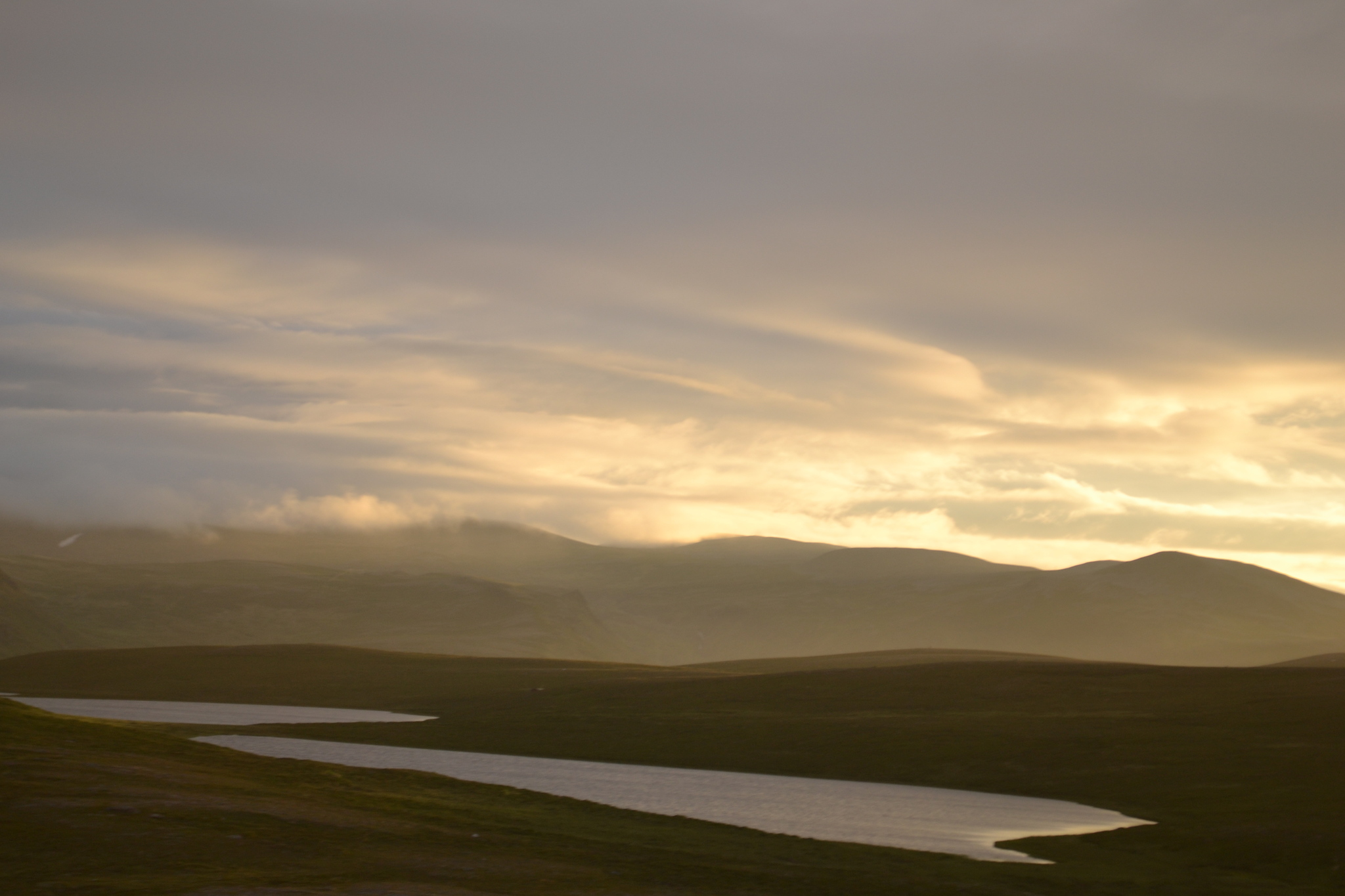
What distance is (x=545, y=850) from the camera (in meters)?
43.8

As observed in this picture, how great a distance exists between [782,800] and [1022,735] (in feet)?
121

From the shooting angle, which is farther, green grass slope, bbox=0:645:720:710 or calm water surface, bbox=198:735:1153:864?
green grass slope, bbox=0:645:720:710

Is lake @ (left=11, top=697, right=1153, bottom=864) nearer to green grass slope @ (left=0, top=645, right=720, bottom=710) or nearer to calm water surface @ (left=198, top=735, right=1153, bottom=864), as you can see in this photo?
calm water surface @ (left=198, top=735, right=1153, bottom=864)

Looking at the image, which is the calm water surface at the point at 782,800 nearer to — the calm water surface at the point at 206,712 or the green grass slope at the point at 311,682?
the calm water surface at the point at 206,712

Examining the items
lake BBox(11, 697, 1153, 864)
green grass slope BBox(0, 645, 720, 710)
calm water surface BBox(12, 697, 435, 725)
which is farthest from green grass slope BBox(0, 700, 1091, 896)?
green grass slope BBox(0, 645, 720, 710)

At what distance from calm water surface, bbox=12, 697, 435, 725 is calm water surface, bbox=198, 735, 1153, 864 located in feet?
94.0

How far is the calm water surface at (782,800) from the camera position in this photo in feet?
195

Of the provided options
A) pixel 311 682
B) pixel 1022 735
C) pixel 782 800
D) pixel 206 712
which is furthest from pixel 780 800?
pixel 311 682

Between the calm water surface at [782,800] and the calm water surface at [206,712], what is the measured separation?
28666mm

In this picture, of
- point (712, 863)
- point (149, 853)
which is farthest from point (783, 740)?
point (149, 853)

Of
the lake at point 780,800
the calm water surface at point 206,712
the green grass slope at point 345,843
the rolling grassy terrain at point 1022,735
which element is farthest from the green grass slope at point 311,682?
the green grass slope at point 345,843

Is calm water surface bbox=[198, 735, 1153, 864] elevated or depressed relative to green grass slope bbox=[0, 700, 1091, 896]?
depressed

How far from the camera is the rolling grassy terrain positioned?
55812 millimetres

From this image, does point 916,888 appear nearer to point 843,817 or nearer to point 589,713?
point 843,817
